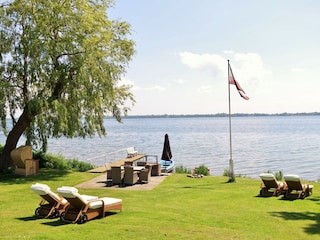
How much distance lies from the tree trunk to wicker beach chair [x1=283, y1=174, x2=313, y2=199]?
11.9 metres

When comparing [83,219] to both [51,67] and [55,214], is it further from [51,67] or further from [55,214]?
[51,67]

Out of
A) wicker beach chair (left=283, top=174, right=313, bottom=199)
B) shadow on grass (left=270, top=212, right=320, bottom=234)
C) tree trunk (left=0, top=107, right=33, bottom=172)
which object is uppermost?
tree trunk (left=0, top=107, right=33, bottom=172)

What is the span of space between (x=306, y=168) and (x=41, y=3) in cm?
2253

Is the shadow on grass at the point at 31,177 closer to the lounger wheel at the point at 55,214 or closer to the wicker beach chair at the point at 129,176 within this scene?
the wicker beach chair at the point at 129,176

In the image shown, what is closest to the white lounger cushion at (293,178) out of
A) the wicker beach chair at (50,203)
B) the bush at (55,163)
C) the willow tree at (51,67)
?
the wicker beach chair at (50,203)

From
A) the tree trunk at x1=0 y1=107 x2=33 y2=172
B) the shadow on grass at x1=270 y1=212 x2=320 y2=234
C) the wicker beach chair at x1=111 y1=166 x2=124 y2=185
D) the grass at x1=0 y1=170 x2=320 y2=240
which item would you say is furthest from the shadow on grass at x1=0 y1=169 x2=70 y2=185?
the shadow on grass at x1=270 y1=212 x2=320 y2=234

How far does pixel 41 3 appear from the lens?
17453mm

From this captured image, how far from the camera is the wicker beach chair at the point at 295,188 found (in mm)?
12200

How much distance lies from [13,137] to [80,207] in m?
10.7

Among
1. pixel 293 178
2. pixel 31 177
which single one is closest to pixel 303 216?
pixel 293 178

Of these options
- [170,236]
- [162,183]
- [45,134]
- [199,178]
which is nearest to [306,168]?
[199,178]

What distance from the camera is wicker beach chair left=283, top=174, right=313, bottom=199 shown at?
12200mm

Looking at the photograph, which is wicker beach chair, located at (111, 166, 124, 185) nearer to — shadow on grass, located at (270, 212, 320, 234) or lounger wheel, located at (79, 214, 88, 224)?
lounger wheel, located at (79, 214, 88, 224)

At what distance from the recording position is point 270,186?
501 inches
